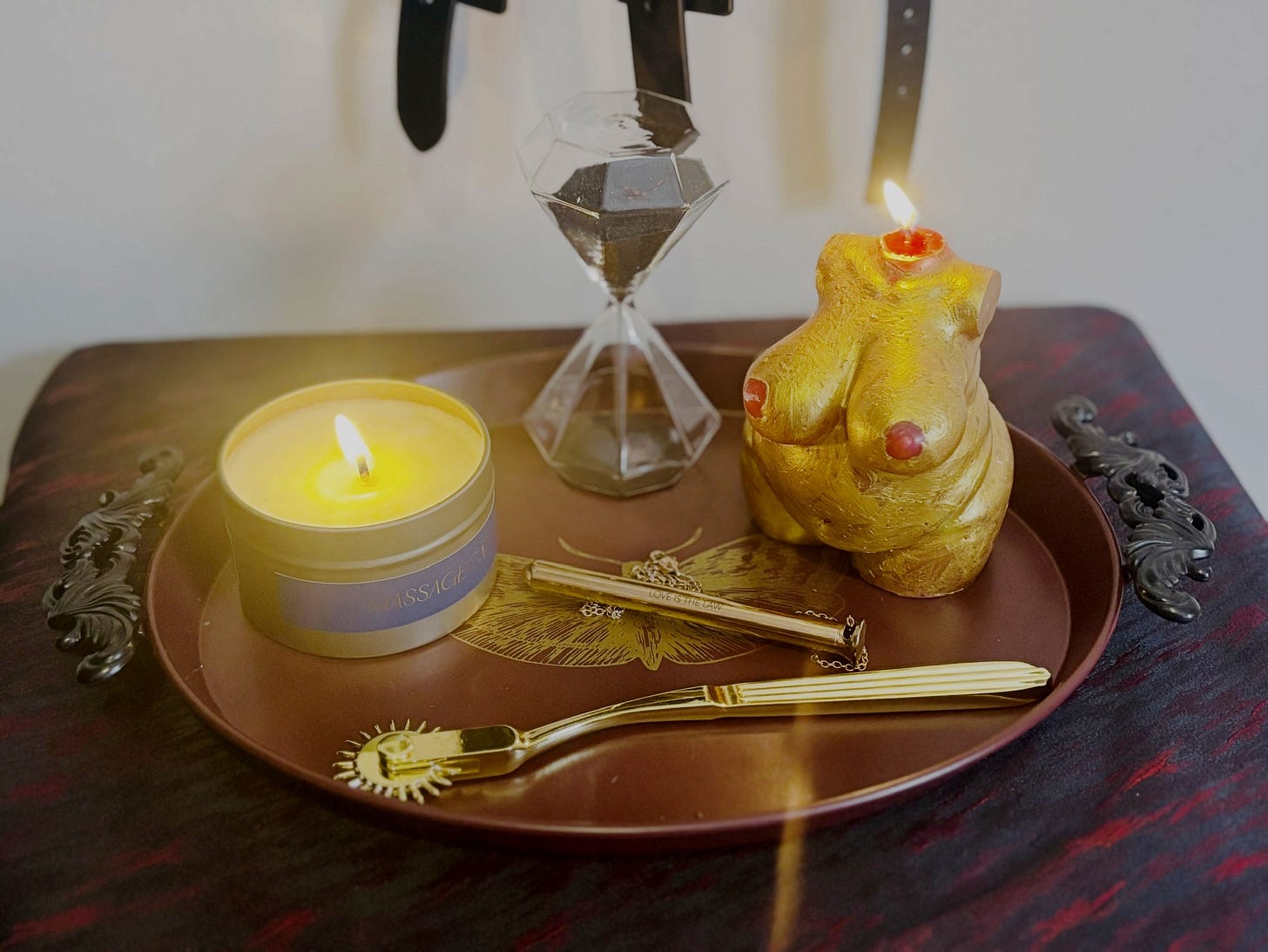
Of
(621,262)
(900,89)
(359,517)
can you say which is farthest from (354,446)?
(900,89)

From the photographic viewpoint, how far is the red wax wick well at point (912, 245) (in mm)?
408

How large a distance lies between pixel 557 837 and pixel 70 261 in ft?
1.55

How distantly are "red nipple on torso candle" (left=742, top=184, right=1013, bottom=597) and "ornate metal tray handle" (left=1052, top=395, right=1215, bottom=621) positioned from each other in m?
0.06

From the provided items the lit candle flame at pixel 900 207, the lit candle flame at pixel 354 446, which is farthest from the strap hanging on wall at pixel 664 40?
the lit candle flame at pixel 354 446

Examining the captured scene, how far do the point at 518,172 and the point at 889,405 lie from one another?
0.98 ft

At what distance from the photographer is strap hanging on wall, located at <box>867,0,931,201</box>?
52 centimetres

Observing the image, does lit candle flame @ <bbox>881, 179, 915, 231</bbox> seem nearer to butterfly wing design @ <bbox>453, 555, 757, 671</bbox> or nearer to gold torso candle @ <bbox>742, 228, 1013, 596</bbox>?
gold torso candle @ <bbox>742, 228, 1013, 596</bbox>

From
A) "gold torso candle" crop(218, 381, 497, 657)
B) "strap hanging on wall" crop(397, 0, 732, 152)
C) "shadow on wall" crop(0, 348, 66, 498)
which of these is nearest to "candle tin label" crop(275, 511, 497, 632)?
"gold torso candle" crop(218, 381, 497, 657)

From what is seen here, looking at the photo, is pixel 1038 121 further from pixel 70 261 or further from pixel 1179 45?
pixel 70 261

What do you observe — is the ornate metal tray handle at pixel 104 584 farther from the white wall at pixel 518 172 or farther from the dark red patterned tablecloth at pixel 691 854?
the white wall at pixel 518 172

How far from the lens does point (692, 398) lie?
575 millimetres

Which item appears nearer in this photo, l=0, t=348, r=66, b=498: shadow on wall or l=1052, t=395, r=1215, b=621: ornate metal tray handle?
l=1052, t=395, r=1215, b=621: ornate metal tray handle

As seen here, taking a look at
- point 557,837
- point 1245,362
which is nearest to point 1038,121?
point 1245,362

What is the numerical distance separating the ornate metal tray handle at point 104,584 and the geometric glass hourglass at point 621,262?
0.20m
